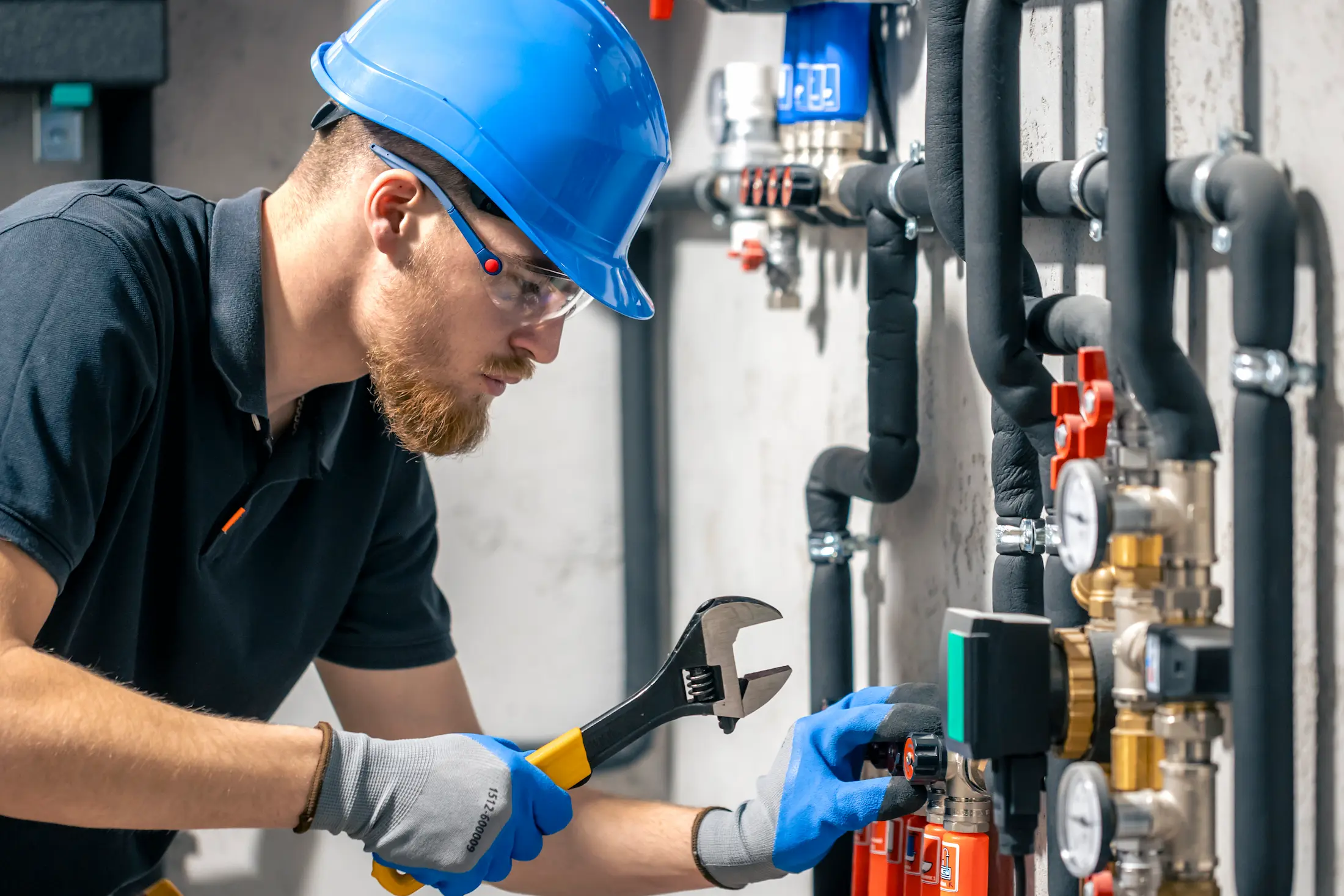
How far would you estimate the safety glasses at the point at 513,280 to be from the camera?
983 mm

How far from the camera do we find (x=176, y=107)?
181 cm

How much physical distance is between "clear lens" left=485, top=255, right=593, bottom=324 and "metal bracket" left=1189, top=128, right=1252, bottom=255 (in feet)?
1.50

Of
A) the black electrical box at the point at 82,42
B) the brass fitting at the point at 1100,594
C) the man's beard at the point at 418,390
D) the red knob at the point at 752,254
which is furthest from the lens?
the black electrical box at the point at 82,42

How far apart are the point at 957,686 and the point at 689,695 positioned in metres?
0.32

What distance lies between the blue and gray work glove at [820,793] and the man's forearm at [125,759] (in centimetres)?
37

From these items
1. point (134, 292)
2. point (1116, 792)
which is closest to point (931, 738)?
point (1116, 792)

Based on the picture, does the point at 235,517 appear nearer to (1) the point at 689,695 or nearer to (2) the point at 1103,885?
(1) the point at 689,695

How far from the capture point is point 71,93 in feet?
5.47

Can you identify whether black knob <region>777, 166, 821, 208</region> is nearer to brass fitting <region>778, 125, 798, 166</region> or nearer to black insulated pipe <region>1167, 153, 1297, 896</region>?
brass fitting <region>778, 125, 798, 166</region>

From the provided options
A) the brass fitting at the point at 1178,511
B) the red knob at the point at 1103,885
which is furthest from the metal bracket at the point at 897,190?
the red knob at the point at 1103,885

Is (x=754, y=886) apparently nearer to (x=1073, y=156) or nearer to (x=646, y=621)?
(x=646, y=621)

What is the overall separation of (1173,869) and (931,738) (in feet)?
0.70

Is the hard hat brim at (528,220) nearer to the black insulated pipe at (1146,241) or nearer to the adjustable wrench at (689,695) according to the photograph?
the adjustable wrench at (689,695)

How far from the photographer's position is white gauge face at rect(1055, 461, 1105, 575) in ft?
2.34
